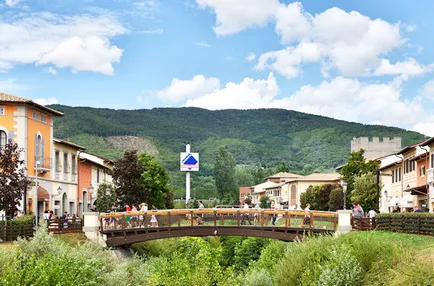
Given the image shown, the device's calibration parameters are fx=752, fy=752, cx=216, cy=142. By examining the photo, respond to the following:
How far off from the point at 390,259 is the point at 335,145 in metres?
162

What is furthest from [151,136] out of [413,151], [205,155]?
[413,151]

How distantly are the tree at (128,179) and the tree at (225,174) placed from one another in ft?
262

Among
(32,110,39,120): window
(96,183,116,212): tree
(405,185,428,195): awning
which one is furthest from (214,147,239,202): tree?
(32,110,39,120): window

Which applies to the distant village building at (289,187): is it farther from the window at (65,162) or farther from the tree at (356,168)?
the window at (65,162)

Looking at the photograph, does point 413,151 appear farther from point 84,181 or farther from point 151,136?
point 151,136

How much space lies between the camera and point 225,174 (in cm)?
14962

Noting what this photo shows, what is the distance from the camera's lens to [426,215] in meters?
37.3

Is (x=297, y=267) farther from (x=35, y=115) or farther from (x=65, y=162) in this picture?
(x=65, y=162)

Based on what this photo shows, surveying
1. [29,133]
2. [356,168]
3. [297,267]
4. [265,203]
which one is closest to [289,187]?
[265,203]

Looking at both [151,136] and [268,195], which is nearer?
[268,195]

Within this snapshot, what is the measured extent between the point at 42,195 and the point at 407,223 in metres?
28.1

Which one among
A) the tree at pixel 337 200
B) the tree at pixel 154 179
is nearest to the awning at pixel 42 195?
the tree at pixel 154 179

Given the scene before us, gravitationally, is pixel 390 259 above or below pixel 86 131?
below

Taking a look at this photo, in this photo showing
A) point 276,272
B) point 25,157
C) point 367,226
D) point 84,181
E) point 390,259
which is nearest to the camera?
point 390,259
